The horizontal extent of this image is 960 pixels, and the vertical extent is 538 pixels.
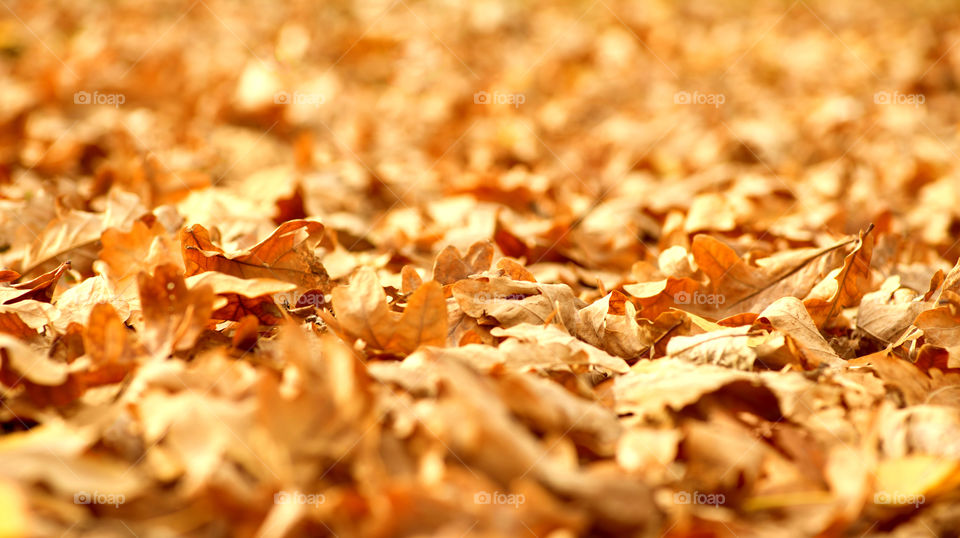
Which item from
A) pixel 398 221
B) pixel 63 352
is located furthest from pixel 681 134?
pixel 63 352

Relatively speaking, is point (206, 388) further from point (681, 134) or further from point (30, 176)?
point (681, 134)

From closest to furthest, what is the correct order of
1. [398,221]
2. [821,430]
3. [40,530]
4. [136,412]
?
[40,530], [136,412], [821,430], [398,221]

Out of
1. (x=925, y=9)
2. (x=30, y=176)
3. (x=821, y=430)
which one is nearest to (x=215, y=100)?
(x=30, y=176)

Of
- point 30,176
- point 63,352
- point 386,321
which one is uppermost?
point 386,321

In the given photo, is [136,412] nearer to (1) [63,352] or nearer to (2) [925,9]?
(1) [63,352]

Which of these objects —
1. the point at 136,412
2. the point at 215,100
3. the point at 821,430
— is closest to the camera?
the point at 136,412

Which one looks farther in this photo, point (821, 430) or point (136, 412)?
point (821, 430)

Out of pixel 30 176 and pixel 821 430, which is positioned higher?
pixel 821 430
